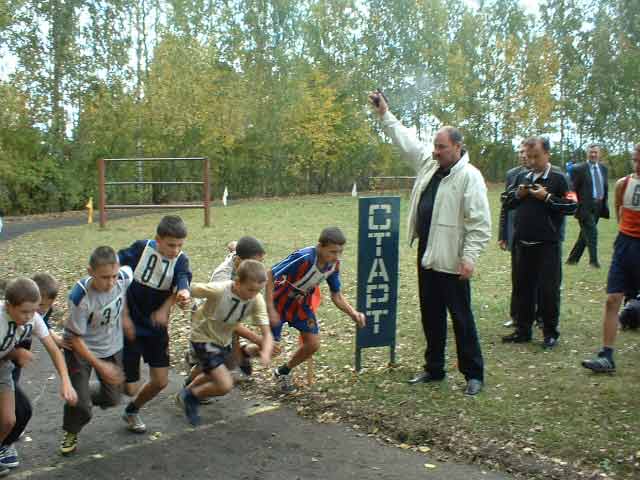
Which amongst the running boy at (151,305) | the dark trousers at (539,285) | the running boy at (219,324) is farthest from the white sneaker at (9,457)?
the dark trousers at (539,285)

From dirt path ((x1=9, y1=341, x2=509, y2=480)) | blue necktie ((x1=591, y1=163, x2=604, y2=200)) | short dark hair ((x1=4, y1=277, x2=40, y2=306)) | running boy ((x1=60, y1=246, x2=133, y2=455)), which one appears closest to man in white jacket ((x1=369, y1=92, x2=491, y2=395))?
dirt path ((x1=9, y1=341, x2=509, y2=480))

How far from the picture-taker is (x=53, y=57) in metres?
25.6

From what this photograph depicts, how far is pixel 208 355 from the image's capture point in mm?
4887

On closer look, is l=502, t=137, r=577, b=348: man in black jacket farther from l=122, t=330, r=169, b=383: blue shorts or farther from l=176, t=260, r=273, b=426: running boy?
l=122, t=330, r=169, b=383: blue shorts

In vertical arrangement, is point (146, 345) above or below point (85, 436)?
above

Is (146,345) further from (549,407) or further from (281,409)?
(549,407)

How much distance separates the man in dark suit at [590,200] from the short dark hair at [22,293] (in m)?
9.32

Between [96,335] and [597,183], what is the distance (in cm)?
930

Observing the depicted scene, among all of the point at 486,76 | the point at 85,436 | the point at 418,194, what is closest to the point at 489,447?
the point at 418,194

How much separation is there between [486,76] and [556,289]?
3640cm

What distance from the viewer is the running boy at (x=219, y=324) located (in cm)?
481

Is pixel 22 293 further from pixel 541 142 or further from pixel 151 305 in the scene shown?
pixel 541 142

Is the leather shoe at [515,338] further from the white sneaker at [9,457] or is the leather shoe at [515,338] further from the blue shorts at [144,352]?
the white sneaker at [9,457]

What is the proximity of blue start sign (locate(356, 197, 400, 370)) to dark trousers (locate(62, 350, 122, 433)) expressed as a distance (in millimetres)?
2131
